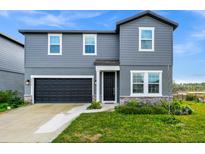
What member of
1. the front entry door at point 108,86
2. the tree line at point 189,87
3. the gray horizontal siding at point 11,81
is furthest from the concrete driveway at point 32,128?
the tree line at point 189,87

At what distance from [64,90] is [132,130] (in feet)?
32.4

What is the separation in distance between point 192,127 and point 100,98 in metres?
8.45

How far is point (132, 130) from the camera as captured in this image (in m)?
8.34

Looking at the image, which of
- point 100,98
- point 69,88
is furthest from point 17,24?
point 100,98

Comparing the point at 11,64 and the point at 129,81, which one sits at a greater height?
the point at 11,64

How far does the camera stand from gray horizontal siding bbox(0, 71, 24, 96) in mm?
19091

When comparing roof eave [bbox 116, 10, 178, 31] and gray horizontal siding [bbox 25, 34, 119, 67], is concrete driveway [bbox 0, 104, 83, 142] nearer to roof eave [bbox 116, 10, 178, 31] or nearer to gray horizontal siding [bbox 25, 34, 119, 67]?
gray horizontal siding [bbox 25, 34, 119, 67]

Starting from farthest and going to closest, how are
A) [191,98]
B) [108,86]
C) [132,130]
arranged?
[191,98] < [108,86] < [132,130]

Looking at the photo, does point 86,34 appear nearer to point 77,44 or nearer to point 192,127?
point 77,44

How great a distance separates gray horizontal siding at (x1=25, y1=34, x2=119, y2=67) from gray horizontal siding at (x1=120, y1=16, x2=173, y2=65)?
1.88 metres

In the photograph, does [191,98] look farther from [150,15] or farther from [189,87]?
[150,15]

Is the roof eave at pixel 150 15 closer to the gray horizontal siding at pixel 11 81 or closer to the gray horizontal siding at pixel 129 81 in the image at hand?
the gray horizontal siding at pixel 129 81

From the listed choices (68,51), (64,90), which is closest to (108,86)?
(64,90)
